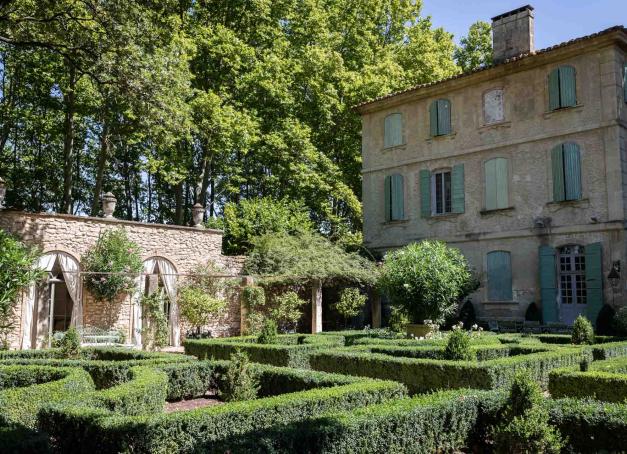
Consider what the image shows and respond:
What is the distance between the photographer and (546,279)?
1748 cm

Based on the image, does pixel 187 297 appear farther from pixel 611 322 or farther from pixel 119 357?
pixel 611 322

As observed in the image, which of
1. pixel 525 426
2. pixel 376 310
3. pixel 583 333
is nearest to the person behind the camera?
pixel 525 426

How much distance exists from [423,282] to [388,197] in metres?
8.18

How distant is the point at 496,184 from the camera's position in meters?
19.0

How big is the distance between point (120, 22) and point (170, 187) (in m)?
14.7

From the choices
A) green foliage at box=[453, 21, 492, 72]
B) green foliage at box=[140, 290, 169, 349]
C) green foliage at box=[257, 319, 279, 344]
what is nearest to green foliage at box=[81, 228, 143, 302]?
green foliage at box=[140, 290, 169, 349]

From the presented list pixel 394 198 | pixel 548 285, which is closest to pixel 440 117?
pixel 394 198

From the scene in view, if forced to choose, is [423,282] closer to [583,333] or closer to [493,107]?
[583,333]

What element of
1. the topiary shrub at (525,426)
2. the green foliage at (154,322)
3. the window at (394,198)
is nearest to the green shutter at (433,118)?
the window at (394,198)

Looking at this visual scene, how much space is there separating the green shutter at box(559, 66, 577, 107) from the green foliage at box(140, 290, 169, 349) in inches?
519

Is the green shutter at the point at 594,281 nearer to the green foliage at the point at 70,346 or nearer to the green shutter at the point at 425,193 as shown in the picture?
the green shutter at the point at 425,193

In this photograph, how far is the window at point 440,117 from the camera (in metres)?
20.6

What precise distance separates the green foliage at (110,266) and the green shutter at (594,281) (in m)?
12.7

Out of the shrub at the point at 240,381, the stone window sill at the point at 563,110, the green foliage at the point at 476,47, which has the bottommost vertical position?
the shrub at the point at 240,381
